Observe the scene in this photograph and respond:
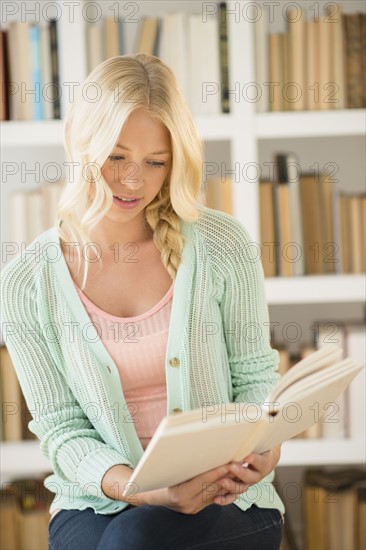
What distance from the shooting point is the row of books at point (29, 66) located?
6.68ft

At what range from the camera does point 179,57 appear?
6.71 feet

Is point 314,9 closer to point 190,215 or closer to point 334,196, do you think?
point 334,196

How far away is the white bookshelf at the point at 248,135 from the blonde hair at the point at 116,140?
61cm

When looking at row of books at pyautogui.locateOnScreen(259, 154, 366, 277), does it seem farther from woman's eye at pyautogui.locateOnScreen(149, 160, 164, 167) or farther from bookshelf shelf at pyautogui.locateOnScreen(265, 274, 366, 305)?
woman's eye at pyautogui.locateOnScreen(149, 160, 164, 167)

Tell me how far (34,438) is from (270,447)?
1048mm

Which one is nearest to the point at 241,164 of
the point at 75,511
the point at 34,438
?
the point at 34,438

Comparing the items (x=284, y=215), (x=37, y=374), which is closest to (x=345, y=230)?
(x=284, y=215)

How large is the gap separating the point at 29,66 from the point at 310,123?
0.72 meters

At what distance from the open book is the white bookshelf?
0.87 meters

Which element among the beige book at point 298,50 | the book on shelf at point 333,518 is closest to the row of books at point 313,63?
the beige book at point 298,50

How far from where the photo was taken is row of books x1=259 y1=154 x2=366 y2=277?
6.86ft

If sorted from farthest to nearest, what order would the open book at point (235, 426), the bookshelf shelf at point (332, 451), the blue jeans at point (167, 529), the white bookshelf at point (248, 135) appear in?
1. the bookshelf shelf at point (332, 451)
2. the white bookshelf at point (248, 135)
3. the blue jeans at point (167, 529)
4. the open book at point (235, 426)

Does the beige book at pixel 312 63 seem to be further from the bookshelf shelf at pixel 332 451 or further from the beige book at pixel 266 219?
the bookshelf shelf at pixel 332 451

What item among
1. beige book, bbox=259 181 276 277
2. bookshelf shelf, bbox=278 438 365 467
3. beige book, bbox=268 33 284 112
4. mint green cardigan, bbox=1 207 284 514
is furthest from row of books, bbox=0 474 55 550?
beige book, bbox=268 33 284 112
